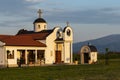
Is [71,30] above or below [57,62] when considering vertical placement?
above

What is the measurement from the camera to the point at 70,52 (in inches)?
2386

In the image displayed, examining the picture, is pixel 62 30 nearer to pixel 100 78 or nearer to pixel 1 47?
pixel 1 47

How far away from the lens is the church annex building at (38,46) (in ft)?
173

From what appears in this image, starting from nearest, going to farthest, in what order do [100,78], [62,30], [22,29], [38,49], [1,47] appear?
[100,78], [1,47], [38,49], [62,30], [22,29]

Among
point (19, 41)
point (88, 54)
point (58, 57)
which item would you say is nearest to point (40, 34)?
point (58, 57)

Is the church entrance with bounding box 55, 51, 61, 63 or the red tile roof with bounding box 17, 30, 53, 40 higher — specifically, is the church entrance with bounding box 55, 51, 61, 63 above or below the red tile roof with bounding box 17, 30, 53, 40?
below

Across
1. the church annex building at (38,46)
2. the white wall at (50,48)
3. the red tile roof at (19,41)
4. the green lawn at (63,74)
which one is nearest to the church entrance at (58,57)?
the church annex building at (38,46)

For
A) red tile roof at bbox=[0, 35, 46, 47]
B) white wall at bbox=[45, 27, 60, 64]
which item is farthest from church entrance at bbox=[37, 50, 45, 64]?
red tile roof at bbox=[0, 35, 46, 47]

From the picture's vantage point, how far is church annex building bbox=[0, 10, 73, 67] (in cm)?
5275

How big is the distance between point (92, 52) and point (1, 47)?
14414 millimetres

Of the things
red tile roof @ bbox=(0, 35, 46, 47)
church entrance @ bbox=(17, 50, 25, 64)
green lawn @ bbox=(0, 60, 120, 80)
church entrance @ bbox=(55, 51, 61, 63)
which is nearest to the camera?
green lawn @ bbox=(0, 60, 120, 80)

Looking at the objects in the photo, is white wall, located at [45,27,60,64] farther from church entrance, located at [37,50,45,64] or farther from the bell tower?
the bell tower

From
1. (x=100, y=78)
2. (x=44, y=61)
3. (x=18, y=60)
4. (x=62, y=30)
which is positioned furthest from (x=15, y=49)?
(x=100, y=78)

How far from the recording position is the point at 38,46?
56.6 meters
